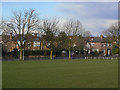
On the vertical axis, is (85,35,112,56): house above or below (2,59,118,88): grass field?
above

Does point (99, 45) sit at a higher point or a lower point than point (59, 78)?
higher

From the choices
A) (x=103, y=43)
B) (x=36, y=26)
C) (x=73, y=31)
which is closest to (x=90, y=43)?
(x=103, y=43)

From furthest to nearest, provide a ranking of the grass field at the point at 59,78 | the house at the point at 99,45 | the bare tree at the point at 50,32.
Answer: the house at the point at 99,45
the bare tree at the point at 50,32
the grass field at the point at 59,78

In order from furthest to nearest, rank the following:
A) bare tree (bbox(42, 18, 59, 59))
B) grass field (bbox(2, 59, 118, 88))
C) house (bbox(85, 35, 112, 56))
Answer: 1. house (bbox(85, 35, 112, 56))
2. bare tree (bbox(42, 18, 59, 59))
3. grass field (bbox(2, 59, 118, 88))

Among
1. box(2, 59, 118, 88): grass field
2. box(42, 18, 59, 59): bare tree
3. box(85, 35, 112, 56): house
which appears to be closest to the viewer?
box(2, 59, 118, 88): grass field

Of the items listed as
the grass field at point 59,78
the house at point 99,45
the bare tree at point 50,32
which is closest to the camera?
the grass field at point 59,78

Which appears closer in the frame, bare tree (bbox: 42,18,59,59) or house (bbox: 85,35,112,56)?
bare tree (bbox: 42,18,59,59)

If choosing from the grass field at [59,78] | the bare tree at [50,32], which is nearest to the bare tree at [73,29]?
the bare tree at [50,32]

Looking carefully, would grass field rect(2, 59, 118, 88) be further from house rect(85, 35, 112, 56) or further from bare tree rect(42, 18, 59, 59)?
house rect(85, 35, 112, 56)

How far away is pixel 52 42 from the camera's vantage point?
66438 millimetres

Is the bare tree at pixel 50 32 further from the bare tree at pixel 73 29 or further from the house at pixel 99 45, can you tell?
the house at pixel 99 45

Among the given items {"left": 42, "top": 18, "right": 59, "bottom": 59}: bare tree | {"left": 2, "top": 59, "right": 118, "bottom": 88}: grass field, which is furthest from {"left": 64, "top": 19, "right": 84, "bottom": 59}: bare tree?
{"left": 2, "top": 59, "right": 118, "bottom": 88}: grass field

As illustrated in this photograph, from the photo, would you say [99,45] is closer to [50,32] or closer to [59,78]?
[50,32]

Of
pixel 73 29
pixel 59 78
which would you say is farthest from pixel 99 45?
pixel 59 78
